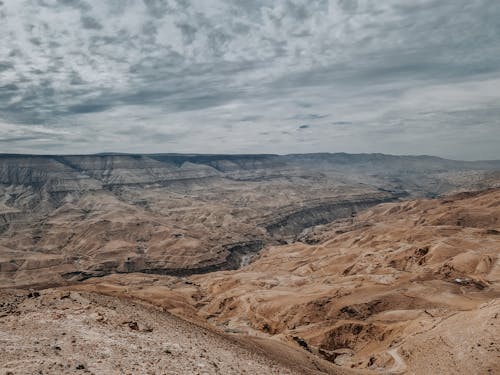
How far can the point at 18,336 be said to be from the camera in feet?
59.4

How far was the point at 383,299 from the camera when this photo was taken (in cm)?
5266

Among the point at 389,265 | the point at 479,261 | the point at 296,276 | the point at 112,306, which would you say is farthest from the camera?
the point at 296,276

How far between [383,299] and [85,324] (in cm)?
4251

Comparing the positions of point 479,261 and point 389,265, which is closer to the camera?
point 479,261

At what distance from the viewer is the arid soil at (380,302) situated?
31.2m

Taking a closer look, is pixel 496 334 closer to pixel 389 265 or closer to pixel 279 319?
pixel 279 319

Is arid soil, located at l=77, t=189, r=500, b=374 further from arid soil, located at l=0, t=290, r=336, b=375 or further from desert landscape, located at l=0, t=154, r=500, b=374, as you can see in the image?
arid soil, located at l=0, t=290, r=336, b=375

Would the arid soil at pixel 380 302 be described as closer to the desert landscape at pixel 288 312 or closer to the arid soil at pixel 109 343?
the desert landscape at pixel 288 312

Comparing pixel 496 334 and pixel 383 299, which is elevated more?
pixel 496 334

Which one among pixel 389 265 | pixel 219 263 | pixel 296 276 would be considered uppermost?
pixel 389 265

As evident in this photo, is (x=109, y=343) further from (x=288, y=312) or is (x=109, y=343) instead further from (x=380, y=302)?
(x=288, y=312)

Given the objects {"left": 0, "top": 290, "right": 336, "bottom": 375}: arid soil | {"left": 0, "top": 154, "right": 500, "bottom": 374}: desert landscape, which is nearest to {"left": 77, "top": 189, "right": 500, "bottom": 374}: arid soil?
{"left": 0, "top": 154, "right": 500, "bottom": 374}: desert landscape

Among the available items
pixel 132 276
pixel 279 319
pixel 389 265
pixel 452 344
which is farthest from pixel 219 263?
pixel 452 344

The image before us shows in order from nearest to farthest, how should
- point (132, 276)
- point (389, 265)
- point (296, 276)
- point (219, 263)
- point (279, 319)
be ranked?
1. point (279, 319)
2. point (389, 265)
3. point (296, 276)
4. point (132, 276)
5. point (219, 263)
